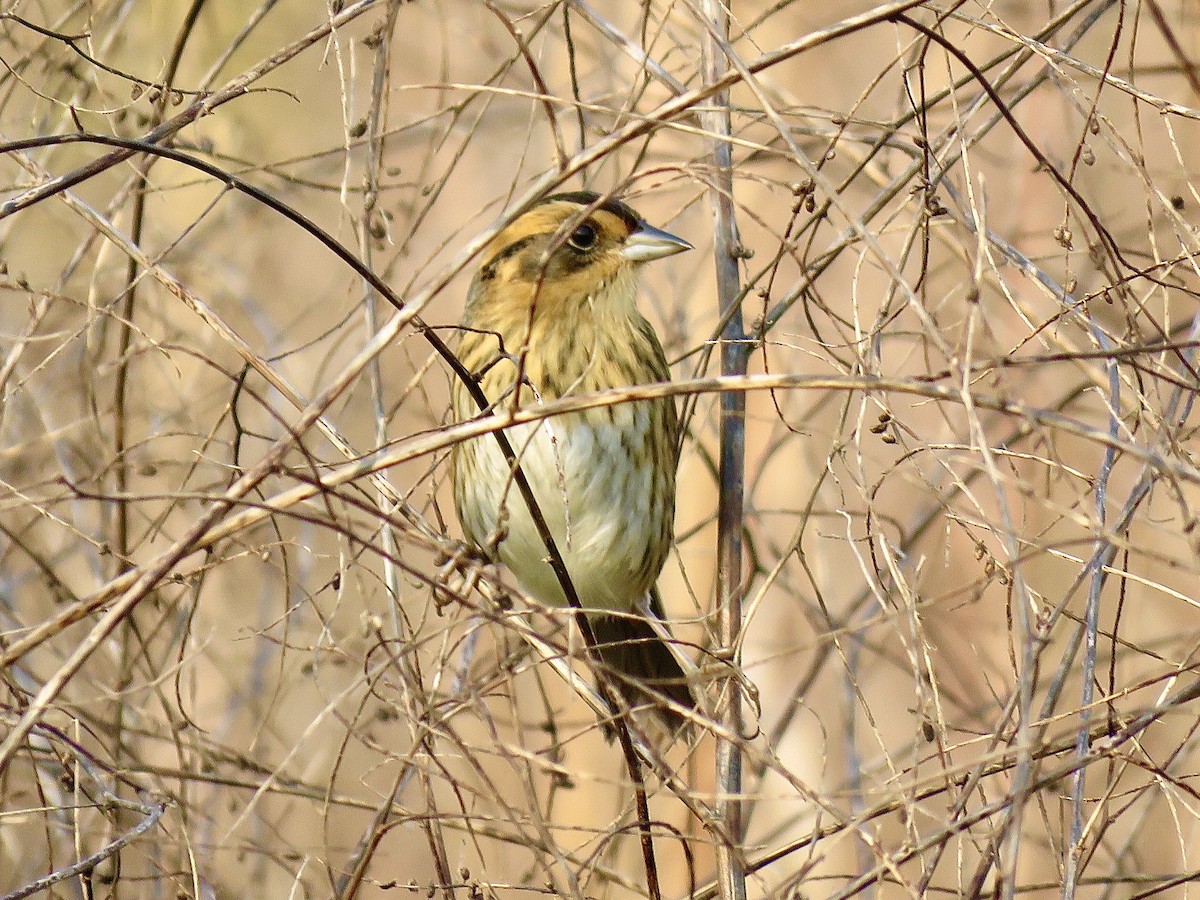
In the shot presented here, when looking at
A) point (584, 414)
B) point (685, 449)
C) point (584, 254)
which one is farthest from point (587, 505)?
point (685, 449)

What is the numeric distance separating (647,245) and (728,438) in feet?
3.20

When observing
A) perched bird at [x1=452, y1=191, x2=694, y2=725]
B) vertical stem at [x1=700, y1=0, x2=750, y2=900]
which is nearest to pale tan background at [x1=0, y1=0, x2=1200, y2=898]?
vertical stem at [x1=700, y1=0, x2=750, y2=900]

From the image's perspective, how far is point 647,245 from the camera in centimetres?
345

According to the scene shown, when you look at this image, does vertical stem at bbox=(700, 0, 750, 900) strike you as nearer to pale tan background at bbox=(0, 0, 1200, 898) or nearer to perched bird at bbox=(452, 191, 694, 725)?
pale tan background at bbox=(0, 0, 1200, 898)

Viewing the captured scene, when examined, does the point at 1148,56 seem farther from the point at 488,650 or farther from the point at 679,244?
the point at 488,650

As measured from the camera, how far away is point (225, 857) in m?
5.82

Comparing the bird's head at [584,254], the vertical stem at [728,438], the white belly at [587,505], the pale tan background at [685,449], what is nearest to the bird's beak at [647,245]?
the bird's head at [584,254]

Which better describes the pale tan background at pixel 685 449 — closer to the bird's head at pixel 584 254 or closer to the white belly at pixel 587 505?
the bird's head at pixel 584 254

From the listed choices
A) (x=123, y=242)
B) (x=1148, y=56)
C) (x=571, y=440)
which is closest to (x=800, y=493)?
(x=1148, y=56)

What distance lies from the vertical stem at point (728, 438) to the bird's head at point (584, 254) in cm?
69

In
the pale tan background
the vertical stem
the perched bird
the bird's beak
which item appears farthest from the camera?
the perched bird

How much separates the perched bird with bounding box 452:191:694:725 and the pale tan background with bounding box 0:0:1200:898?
0.21 m

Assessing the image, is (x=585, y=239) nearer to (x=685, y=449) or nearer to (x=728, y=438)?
(x=728, y=438)

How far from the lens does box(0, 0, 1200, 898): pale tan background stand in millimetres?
2229
